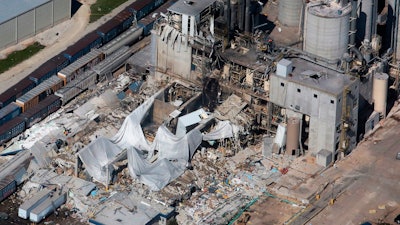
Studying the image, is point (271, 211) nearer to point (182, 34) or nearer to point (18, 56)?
point (182, 34)

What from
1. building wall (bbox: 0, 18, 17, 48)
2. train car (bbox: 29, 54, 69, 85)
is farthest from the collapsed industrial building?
building wall (bbox: 0, 18, 17, 48)

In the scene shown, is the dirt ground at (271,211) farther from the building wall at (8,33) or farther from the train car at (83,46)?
the building wall at (8,33)

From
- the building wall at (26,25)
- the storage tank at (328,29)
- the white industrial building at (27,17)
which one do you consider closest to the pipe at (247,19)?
the storage tank at (328,29)

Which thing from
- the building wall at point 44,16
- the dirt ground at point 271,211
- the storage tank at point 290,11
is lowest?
the dirt ground at point 271,211

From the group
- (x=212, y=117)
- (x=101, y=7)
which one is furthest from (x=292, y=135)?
(x=101, y=7)

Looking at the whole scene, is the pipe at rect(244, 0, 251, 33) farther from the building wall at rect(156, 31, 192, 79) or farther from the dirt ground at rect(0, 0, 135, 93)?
the dirt ground at rect(0, 0, 135, 93)

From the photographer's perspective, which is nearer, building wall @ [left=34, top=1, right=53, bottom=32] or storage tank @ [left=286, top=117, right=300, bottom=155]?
storage tank @ [left=286, top=117, right=300, bottom=155]
